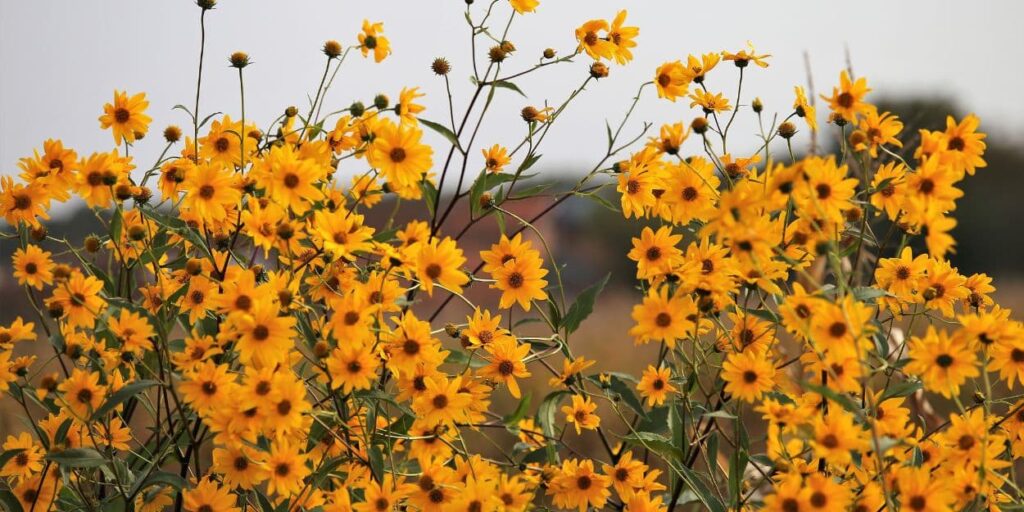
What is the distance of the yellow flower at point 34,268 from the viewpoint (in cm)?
147

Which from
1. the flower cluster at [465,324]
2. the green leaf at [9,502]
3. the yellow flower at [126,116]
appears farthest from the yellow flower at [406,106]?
the green leaf at [9,502]

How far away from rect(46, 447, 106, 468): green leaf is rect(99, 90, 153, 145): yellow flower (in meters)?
0.46

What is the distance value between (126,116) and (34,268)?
26 centimetres

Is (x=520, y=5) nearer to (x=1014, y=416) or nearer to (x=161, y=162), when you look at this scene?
(x=161, y=162)

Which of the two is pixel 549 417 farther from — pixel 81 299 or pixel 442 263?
pixel 81 299

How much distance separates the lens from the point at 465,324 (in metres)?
1.50

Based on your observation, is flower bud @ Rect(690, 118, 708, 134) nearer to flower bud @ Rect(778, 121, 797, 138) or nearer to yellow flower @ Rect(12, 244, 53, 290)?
flower bud @ Rect(778, 121, 797, 138)

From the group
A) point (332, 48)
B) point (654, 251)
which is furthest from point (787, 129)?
point (332, 48)

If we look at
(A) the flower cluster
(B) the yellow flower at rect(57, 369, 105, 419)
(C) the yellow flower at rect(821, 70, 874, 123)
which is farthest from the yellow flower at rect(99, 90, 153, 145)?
(C) the yellow flower at rect(821, 70, 874, 123)

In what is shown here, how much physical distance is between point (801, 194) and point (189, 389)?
2.41 ft

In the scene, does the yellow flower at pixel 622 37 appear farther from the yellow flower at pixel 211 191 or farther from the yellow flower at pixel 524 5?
the yellow flower at pixel 211 191

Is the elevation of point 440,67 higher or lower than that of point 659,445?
higher

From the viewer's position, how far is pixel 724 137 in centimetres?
156

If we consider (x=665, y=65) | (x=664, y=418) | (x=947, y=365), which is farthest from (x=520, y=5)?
(x=947, y=365)
